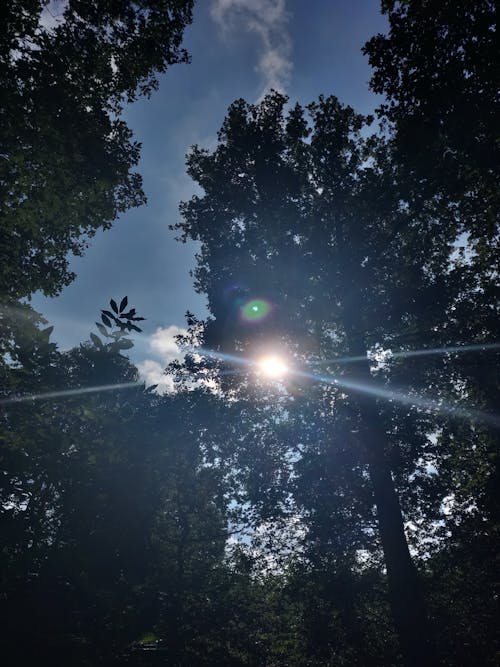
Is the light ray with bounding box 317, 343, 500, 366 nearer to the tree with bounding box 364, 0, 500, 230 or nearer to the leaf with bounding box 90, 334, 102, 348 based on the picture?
the tree with bounding box 364, 0, 500, 230

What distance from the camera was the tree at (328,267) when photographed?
12.2 metres

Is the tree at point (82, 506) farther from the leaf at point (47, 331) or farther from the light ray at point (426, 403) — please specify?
the light ray at point (426, 403)

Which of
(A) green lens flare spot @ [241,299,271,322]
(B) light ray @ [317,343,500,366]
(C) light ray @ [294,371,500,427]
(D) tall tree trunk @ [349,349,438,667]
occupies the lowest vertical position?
(D) tall tree trunk @ [349,349,438,667]

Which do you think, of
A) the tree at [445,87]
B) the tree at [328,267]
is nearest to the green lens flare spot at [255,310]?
the tree at [328,267]

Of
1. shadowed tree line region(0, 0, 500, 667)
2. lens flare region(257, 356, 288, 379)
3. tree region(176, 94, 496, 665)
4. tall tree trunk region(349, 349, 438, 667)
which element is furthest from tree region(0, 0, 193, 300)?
tall tree trunk region(349, 349, 438, 667)

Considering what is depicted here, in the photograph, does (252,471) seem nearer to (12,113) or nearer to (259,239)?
(259,239)

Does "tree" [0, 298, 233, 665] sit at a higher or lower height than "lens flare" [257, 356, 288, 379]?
lower

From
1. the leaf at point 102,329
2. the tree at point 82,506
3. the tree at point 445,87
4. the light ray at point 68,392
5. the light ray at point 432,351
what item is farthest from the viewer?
the light ray at point 432,351

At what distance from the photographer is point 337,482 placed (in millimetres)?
11875

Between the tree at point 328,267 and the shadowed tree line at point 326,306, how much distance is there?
0.24 ft

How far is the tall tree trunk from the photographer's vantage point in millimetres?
8055

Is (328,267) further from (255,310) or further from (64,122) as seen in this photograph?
(64,122)

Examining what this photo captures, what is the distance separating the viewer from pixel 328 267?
41.5ft

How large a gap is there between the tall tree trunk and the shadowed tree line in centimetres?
4
